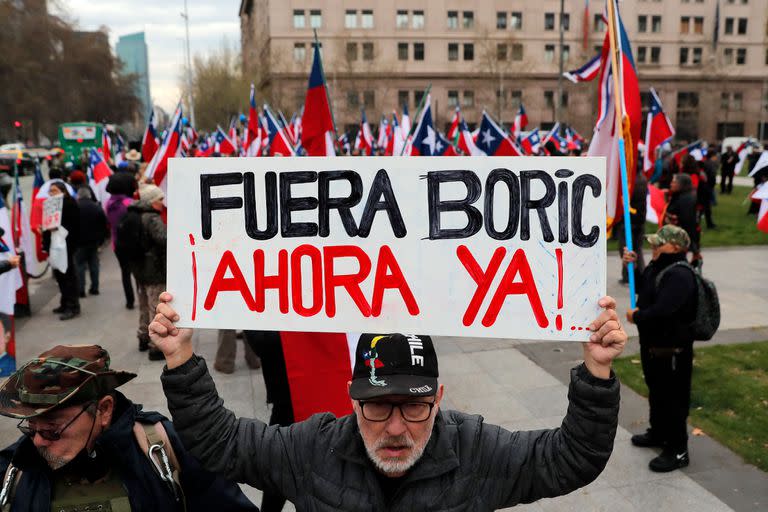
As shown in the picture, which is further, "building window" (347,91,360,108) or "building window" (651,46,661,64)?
"building window" (651,46,661,64)

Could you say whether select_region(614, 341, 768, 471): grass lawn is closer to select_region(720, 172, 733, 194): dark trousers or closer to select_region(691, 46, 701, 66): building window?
select_region(720, 172, 733, 194): dark trousers

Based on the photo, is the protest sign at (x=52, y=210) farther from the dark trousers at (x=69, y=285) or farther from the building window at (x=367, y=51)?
the building window at (x=367, y=51)

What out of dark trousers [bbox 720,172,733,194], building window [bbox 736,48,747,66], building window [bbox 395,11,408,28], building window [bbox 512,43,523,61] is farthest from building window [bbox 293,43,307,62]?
building window [bbox 736,48,747,66]

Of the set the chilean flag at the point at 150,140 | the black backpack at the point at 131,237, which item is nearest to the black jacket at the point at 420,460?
the black backpack at the point at 131,237

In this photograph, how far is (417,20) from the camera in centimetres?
5822

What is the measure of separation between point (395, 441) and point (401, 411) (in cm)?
9

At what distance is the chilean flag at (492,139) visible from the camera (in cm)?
971

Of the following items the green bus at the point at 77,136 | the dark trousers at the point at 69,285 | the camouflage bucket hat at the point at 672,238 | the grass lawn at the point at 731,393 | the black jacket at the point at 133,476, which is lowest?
the grass lawn at the point at 731,393

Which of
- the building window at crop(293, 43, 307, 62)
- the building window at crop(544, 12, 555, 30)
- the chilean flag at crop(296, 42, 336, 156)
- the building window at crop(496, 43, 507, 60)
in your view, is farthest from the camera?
the building window at crop(544, 12, 555, 30)

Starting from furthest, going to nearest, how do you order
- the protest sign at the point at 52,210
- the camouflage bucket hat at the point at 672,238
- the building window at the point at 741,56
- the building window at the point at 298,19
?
1. the building window at the point at 741,56
2. the building window at the point at 298,19
3. the protest sign at the point at 52,210
4. the camouflage bucket hat at the point at 672,238

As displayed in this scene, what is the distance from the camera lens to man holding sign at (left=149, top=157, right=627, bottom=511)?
6.17ft

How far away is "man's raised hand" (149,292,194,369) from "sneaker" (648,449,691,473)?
380 centimetres

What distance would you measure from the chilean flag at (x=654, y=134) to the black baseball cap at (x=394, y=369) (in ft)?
24.4

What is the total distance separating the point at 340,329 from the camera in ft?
7.05
